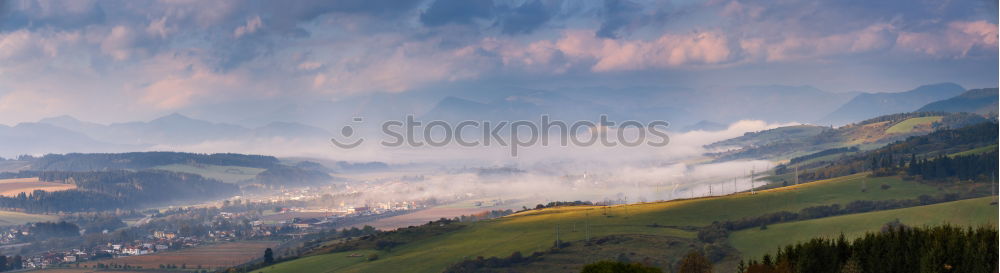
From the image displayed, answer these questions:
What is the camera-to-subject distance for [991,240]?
1463 inches

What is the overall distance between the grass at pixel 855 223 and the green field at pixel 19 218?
155042mm

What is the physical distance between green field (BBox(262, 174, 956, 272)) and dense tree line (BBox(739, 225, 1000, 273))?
157ft

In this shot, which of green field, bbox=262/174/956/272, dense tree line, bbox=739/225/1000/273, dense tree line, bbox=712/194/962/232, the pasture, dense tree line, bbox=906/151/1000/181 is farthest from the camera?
dense tree line, bbox=906/151/1000/181

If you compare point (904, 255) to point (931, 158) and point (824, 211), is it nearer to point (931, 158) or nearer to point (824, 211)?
point (824, 211)

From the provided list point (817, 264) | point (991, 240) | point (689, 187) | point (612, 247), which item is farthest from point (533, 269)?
point (689, 187)

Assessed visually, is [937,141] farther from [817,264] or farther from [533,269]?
[817,264]

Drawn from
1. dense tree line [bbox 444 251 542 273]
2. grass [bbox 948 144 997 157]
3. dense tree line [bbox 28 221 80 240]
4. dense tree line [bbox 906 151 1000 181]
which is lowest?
dense tree line [bbox 444 251 542 273]

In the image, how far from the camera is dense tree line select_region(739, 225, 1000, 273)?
123ft

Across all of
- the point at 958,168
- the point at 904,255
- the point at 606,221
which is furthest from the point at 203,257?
the point at 958,168

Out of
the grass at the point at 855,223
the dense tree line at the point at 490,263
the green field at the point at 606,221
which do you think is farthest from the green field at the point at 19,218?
the grass at the point at 855,223

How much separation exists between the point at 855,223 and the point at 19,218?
173 m

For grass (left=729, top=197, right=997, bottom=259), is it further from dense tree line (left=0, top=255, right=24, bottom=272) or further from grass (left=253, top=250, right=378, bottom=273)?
dense tree line (left=0, top=255, right=24, bottom=272)

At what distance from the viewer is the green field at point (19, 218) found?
565ft

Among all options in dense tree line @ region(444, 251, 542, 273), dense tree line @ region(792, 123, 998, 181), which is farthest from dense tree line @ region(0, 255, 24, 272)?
dense tree line @ region(792, 123, 998, 181)
